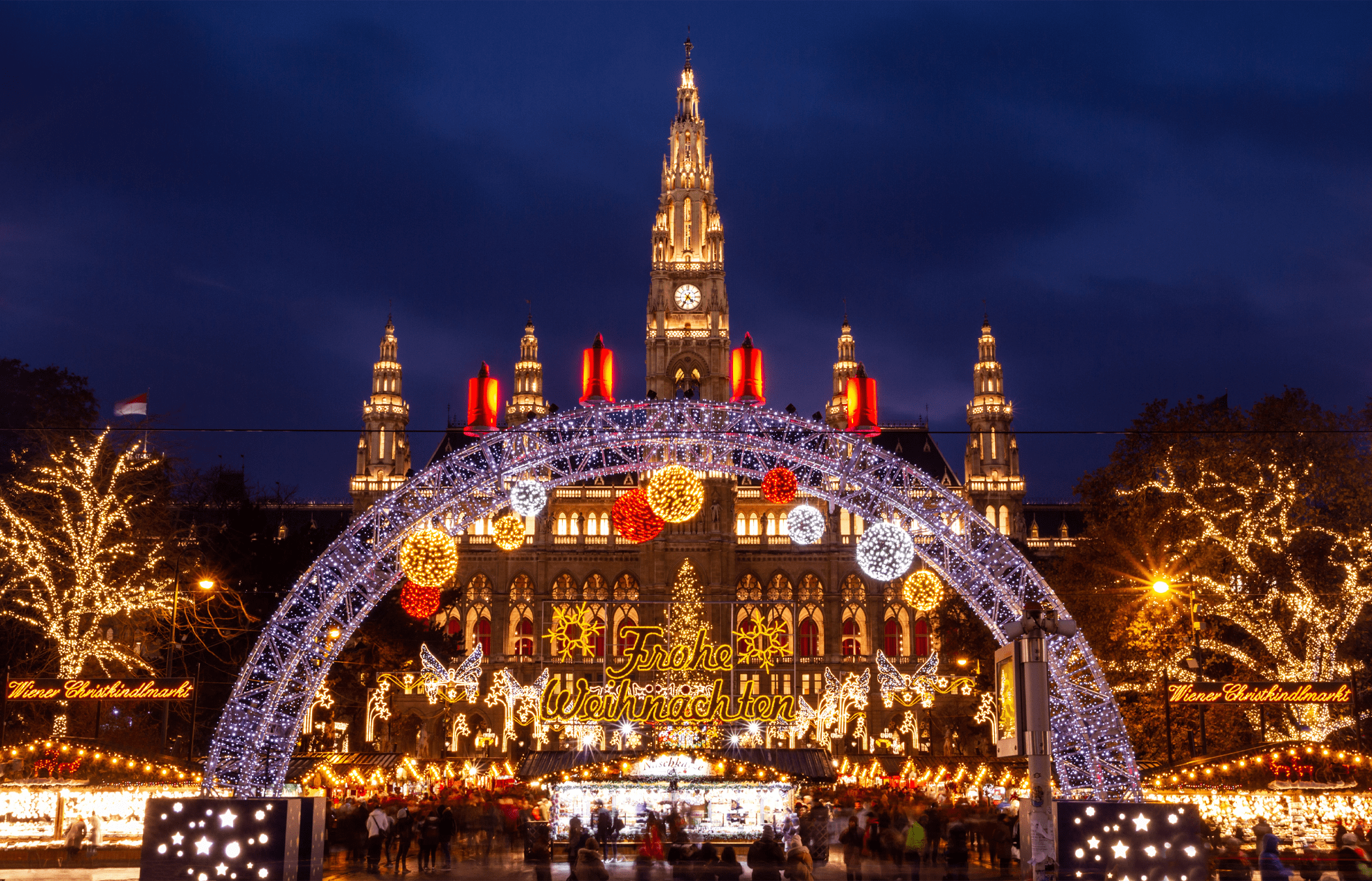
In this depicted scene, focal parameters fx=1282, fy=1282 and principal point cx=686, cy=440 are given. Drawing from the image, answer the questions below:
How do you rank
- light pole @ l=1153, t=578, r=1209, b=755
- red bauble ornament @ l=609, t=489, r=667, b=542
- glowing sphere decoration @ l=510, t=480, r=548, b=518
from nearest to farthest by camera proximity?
glowing sphere decoration @ l=510, t=480, r=548, b=518
light pole @ l=1153, t=578, r=1209, b=755
red bauble ornament @ l=609, t=489, r=667, b=542

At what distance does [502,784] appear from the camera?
4747 cm

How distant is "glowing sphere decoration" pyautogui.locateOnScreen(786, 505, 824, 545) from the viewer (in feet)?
72.5

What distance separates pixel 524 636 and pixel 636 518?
45.6 meters

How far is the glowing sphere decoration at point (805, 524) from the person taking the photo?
870 inches

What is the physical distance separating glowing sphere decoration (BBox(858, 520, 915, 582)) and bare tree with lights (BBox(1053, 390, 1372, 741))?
9129mm

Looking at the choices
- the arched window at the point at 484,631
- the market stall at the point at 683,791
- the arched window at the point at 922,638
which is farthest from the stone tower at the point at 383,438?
the market stall at the point at 683,791

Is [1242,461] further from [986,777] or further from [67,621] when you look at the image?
[67,621]

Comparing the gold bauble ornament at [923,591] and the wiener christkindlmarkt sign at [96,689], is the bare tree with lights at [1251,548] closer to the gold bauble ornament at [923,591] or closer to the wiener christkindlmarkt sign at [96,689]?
the gold bauble ornament at [923,591]

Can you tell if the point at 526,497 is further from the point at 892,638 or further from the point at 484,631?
the point at 892,638

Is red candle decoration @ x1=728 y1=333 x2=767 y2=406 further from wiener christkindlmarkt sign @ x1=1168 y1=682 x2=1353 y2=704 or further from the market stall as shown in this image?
wiener christkindlmarkt sign @ x1=1168 y1=682 x2=1353 y2=704

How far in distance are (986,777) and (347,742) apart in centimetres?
2864

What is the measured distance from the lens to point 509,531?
23.0m

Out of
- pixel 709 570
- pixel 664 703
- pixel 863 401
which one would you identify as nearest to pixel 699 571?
pixel 709 570

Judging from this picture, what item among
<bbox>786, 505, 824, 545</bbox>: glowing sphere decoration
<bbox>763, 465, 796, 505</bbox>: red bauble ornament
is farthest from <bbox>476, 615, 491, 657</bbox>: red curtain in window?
<bbox>763, 465, 796, 505</bbox>: red bauble ornament
